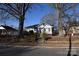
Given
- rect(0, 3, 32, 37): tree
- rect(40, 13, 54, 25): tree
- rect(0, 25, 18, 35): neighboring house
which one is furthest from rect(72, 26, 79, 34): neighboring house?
rect(0, 25, 18, 35): neighboring house

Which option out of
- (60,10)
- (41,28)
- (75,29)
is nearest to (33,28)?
(41,28)

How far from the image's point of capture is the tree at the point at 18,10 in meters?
3.06

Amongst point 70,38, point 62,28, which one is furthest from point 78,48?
point 62,28

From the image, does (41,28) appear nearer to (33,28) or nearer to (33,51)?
(33,28)

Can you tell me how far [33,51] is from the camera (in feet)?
10.4

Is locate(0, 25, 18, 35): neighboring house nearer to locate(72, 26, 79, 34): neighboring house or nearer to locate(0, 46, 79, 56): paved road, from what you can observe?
locate(0, 46, 79, 56): paved road

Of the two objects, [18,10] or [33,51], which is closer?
[33,51]

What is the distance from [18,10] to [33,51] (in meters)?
0.71

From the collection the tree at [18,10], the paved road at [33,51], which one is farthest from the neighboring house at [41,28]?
the paved road at [33,51]

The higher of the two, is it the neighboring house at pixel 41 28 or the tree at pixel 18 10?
the tree at pixel 18 10

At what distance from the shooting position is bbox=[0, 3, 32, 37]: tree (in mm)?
3058

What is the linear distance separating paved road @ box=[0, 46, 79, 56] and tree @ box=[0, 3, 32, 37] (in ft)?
0.83

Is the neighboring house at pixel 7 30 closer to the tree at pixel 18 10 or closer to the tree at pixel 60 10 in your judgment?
the tree at pixel 18 10

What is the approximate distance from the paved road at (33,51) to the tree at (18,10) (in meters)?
0.25
